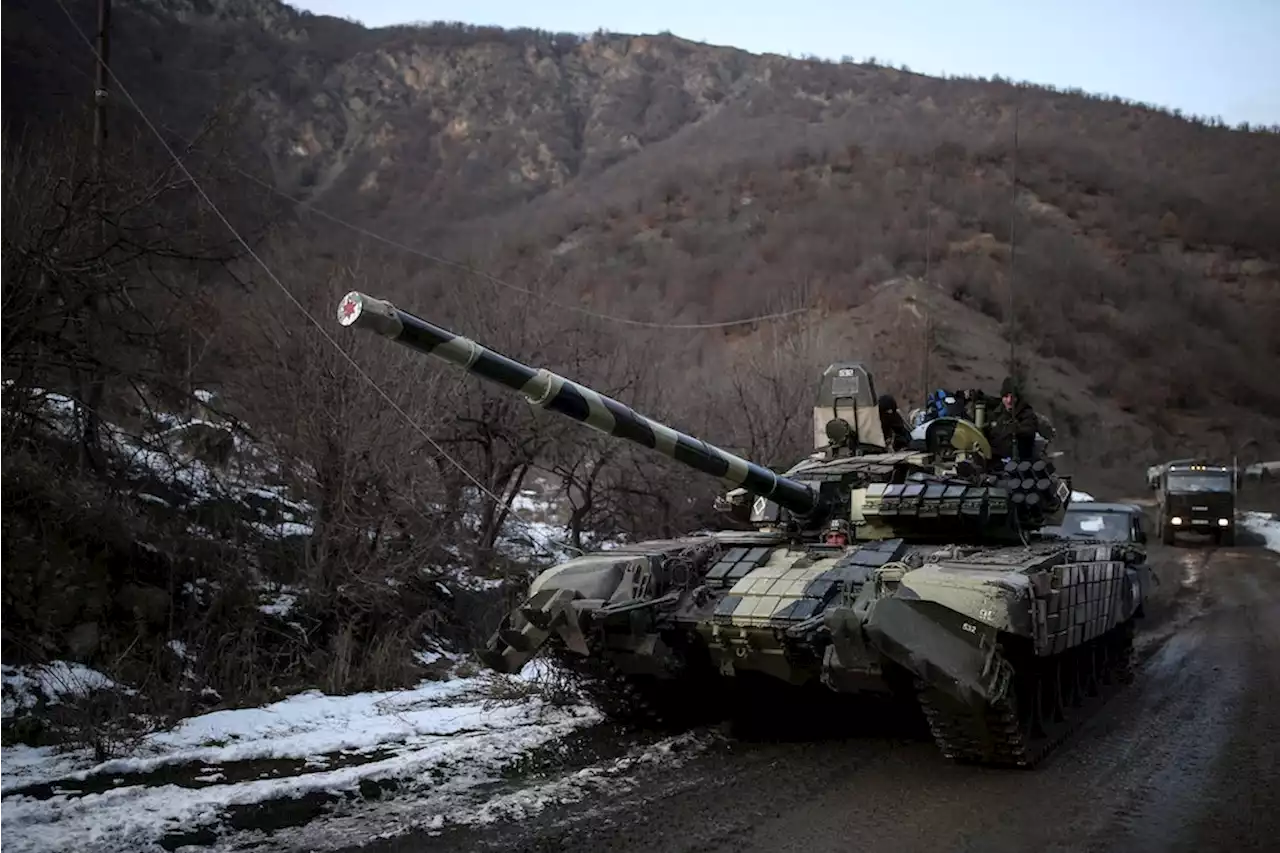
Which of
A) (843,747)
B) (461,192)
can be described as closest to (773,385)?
(843,747)

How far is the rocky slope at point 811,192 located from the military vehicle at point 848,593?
846 cm

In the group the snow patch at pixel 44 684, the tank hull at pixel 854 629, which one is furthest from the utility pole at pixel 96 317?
the tank hull at pixel 854 629

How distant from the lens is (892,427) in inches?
390

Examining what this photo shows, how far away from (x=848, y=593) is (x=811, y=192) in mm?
48814

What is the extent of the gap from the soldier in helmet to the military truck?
17.9m

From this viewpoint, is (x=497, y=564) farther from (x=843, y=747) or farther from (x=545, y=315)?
(x=843, y=747)

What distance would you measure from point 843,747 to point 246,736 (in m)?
3.82

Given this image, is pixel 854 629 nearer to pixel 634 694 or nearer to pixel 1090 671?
pixel 634 694

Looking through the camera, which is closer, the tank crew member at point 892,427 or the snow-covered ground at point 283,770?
the snow-covered ground at point 283,770

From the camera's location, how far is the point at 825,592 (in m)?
6.96

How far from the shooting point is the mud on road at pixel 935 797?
5.33 meters

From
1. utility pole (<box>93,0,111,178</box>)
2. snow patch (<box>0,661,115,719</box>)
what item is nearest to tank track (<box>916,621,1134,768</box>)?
snow patch (<box>0,661,115,719</box>)

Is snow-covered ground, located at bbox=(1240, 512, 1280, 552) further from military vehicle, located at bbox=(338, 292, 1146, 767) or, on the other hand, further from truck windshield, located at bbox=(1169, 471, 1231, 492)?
military vehicle, located at bbox=(338, 292, 1146, 767)

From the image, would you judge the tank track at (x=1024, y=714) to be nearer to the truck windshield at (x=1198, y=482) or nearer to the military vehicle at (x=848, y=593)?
the military vehicle at (x=848, y=593)
